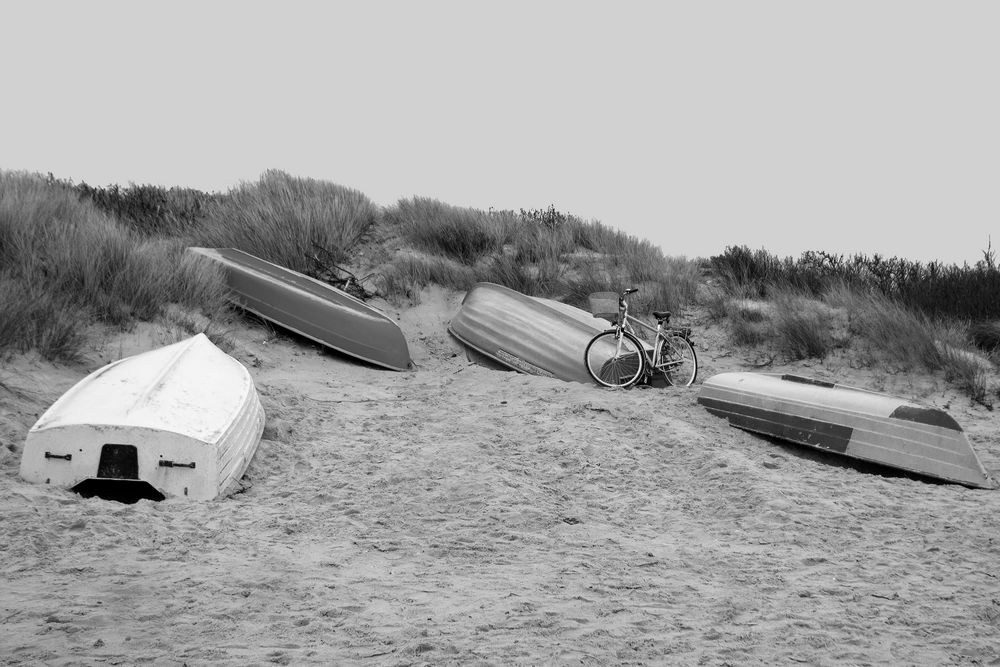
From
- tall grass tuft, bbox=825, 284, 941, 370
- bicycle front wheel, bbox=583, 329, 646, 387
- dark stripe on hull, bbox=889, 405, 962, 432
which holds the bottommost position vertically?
bicycle front wheel, bbox=583, 329, 646, 387

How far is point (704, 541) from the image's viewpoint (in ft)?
16.2

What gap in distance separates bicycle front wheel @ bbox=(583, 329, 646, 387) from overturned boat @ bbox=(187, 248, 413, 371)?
2.02m

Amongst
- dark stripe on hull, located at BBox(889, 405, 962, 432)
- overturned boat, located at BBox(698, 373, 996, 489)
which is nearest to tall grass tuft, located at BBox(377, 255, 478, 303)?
overturned boat, located at BBox(698, 373, 996, 489)

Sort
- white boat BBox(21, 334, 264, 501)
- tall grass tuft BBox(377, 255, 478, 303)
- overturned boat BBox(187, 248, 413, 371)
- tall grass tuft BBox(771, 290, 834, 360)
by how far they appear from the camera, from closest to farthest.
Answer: white boat BBox(21, 334, 264, 501) → overturned boat BBox(187, 248, 413, 371) → tall grass tuft BBox(771, 290, 834, 360) → tall grass tuft BBox(377, 255, 478, 303)

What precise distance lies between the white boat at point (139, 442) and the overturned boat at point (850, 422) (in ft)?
13.1

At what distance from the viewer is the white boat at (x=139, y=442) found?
16.5ft

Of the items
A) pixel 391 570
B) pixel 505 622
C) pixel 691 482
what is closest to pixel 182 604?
pixel 391 570

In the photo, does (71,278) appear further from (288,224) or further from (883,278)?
(883,278)

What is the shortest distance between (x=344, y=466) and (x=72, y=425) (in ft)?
5.60

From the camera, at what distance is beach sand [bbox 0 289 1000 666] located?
3.48m

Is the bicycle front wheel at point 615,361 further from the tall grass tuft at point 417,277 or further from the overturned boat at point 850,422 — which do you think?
the tall grass tuft at point 417,277

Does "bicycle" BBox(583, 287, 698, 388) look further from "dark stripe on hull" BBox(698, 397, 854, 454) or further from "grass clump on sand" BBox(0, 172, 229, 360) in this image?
"grass clump on sand" BBox(0, 172, 229, 360)

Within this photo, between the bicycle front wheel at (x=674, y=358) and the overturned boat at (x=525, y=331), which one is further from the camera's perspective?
the overturned boat at (x=525, y=331)

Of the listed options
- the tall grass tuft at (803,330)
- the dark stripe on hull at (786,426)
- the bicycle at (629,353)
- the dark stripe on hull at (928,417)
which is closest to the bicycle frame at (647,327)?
the bicycle at (629,353)
